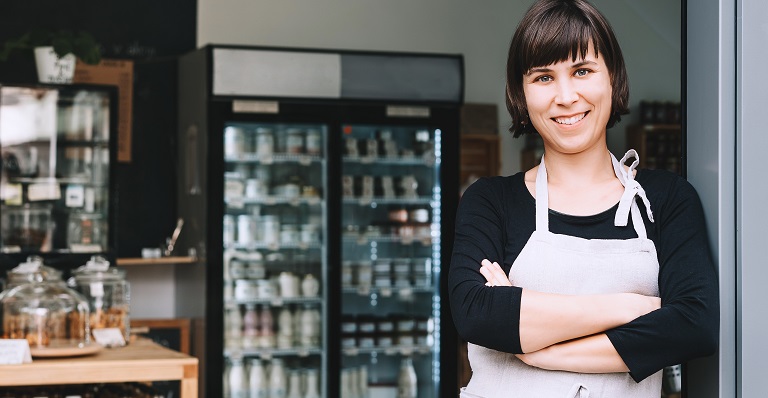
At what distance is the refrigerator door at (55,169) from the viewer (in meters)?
5.03

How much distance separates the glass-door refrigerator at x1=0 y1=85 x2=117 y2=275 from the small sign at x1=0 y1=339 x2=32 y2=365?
70.4 inches

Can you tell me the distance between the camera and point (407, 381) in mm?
6566

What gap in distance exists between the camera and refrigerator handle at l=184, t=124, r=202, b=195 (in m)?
6.13

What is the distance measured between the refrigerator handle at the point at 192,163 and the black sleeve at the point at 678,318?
460cm

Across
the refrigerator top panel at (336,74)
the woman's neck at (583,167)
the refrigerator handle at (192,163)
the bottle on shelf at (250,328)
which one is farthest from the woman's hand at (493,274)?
the bottle on shelf at (250,328)

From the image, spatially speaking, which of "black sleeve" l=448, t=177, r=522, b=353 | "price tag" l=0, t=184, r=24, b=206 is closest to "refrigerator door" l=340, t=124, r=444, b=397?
"price tag" l=0, t=184, r=24, b=206

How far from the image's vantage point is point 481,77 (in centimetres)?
724

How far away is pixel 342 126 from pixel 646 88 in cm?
256

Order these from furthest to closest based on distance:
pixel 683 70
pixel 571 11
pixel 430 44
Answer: pixel 430 44 < pixel 683 70 < pixel 571 11

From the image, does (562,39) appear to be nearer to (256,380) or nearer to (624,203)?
(624,203)

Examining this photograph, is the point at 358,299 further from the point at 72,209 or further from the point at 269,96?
the point at 72,209

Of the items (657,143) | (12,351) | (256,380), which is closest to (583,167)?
(12,351)

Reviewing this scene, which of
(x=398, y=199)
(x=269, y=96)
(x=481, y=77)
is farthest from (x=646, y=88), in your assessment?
(x=269, y=96)

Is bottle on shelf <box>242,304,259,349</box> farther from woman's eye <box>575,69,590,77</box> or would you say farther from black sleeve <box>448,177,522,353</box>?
woman's eye <box>575,69,590,77</box>
